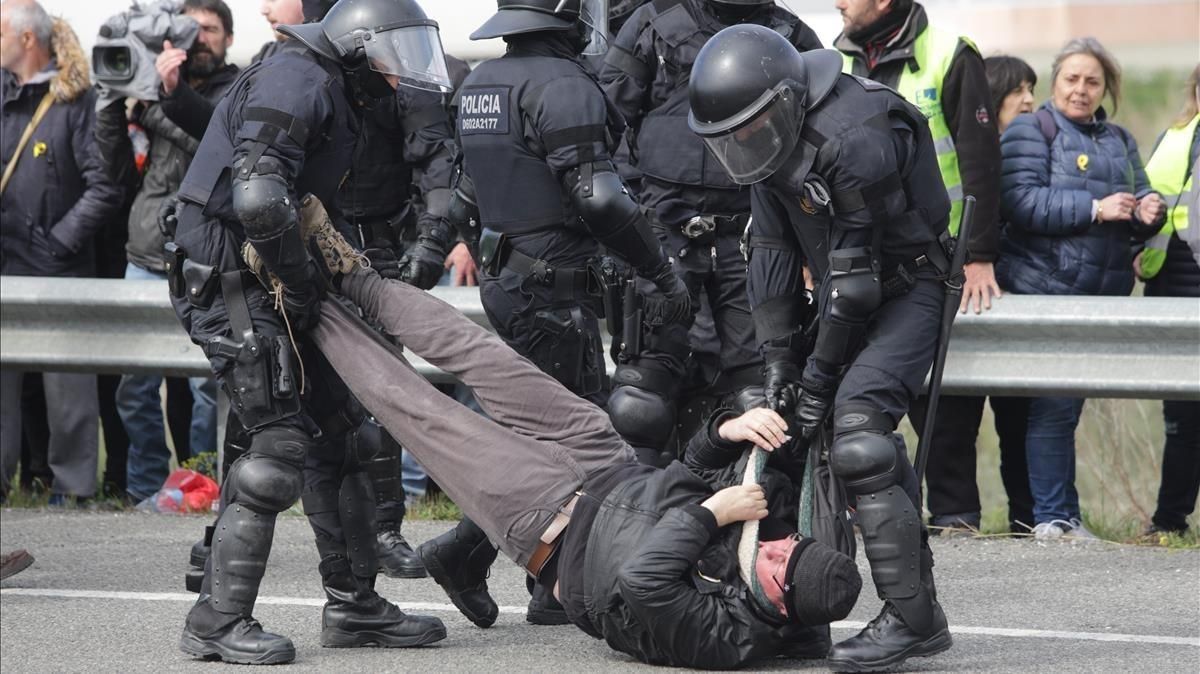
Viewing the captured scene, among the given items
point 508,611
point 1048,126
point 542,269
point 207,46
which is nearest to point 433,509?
point 508,611

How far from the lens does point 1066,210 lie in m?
7.60

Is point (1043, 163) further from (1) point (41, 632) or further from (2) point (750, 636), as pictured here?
(1) point (41, 632)

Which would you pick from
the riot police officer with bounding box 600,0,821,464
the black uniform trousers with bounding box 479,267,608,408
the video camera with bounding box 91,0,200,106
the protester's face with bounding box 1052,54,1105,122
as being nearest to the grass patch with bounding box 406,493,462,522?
the riot police officer with bounding box 600,0,821,464

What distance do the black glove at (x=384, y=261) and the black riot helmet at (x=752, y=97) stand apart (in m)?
1.31

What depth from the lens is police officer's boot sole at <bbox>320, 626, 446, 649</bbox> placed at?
237 inches

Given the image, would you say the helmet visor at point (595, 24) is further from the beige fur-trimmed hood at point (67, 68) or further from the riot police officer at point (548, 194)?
the beige fur-trimmed hood at point (67, 68)

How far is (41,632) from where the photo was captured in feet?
20.6

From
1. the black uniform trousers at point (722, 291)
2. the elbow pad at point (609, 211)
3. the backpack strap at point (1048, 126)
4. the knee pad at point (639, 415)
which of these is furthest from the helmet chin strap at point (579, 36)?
the backpack strap at point (1048, 126)

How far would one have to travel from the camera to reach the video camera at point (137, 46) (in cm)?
833

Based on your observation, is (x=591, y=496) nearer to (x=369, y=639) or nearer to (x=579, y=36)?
(x=369, y=639)

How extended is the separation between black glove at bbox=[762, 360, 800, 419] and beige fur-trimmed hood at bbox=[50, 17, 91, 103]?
4.46m

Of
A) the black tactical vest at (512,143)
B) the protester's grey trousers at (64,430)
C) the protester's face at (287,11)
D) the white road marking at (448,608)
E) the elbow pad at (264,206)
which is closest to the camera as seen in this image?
the elbow pad at (264,206)

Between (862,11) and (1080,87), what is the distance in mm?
971

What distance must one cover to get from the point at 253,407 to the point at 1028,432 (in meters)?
3.44
